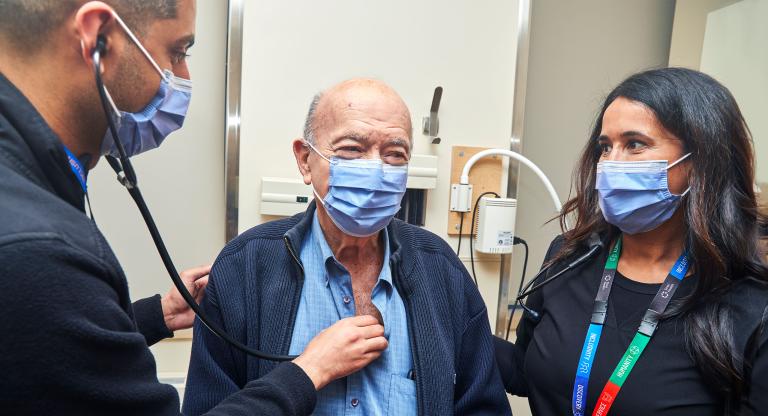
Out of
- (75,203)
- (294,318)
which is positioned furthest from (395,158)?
(75,203)

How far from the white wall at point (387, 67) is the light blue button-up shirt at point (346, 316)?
631 millimetres

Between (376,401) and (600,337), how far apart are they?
554 millimetres

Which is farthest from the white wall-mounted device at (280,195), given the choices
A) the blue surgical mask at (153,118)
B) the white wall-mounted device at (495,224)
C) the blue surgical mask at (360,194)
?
the blue surgical mask at (153,118)

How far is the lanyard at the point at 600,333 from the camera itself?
1.01 meters

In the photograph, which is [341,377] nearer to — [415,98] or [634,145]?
[634,145]

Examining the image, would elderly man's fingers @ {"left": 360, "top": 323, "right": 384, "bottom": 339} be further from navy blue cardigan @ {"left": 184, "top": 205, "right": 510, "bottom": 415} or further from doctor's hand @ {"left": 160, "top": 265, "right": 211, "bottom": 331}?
doctor's hand @ {"left": 160, "top": 265, "right": 211, "bottom": 331}

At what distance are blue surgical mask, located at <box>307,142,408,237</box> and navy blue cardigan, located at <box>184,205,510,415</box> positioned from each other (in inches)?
3.6

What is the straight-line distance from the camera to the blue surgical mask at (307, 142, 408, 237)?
105 centimetres

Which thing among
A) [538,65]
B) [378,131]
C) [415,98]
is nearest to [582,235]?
[378,131]

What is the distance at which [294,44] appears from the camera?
160cm

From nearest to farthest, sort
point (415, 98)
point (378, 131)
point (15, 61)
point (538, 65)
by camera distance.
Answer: point (15, 61) < point (378, 131) < point (415, 98) < point (538, 65)

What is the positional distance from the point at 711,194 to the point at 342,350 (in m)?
0.91

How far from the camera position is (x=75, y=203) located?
627mm

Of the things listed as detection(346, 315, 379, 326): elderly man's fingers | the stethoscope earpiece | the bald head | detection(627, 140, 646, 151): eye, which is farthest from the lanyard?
the stethoscope earpiece
